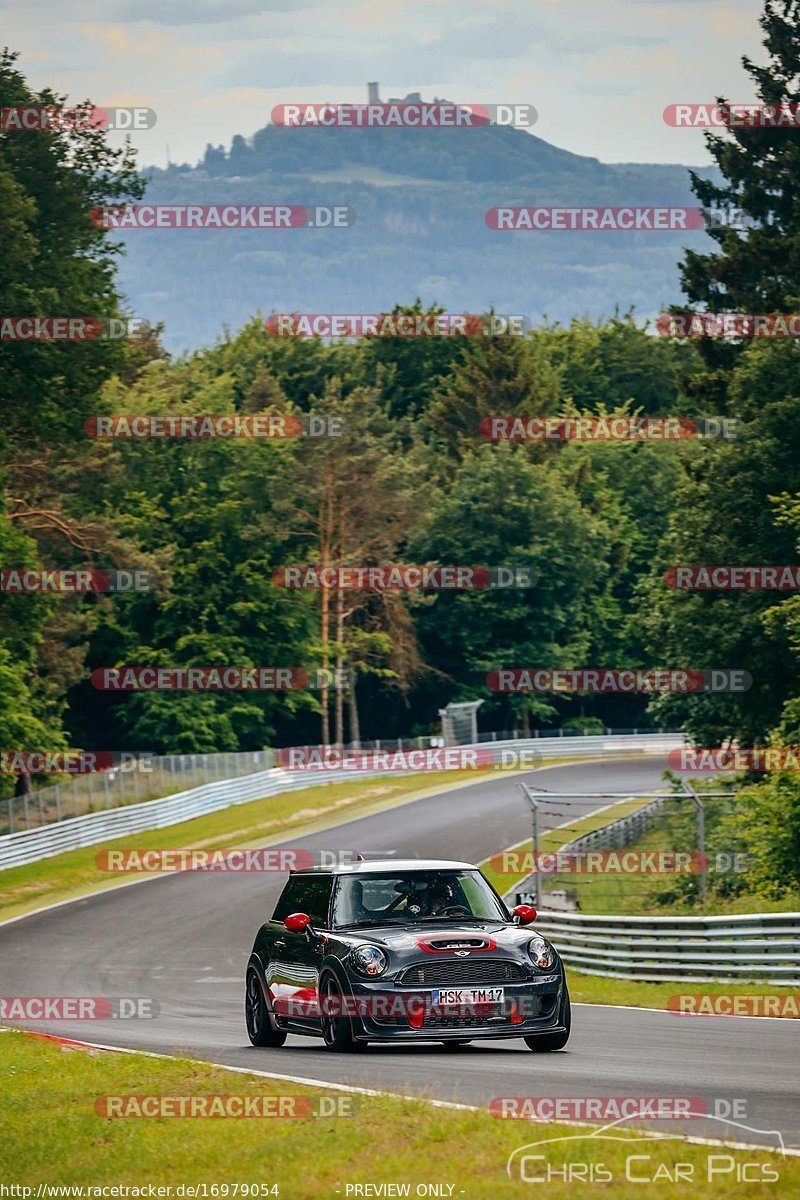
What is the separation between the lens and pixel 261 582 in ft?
263

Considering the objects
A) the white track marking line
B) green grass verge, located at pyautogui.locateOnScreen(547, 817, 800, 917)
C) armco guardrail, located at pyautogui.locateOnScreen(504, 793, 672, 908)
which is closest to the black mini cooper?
the white track marking line

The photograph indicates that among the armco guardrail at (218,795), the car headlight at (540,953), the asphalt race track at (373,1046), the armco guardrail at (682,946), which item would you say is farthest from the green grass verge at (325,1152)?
the armco guardrail at (218,795)

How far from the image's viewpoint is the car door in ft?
48.1

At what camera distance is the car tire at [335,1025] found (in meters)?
14.1

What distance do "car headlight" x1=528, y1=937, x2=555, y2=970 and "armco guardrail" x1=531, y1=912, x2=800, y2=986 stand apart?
Result: 7.69 meters

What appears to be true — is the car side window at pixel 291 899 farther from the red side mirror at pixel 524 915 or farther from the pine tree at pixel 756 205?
the pine tree at pixel 756 205

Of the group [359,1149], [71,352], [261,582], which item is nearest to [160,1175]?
[359,1149]

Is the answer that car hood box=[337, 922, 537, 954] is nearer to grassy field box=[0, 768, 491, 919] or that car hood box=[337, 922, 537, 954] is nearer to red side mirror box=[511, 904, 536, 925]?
red side mirror box=[511, 904, 536, 925]

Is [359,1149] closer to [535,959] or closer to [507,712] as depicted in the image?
[535,959]

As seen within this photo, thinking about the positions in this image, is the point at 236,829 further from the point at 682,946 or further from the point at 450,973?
the point at 450,973

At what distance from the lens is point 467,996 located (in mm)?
13547

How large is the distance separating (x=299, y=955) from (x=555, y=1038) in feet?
7.32

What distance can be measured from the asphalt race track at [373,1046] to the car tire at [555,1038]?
9 centimetres

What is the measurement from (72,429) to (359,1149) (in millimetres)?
38753
